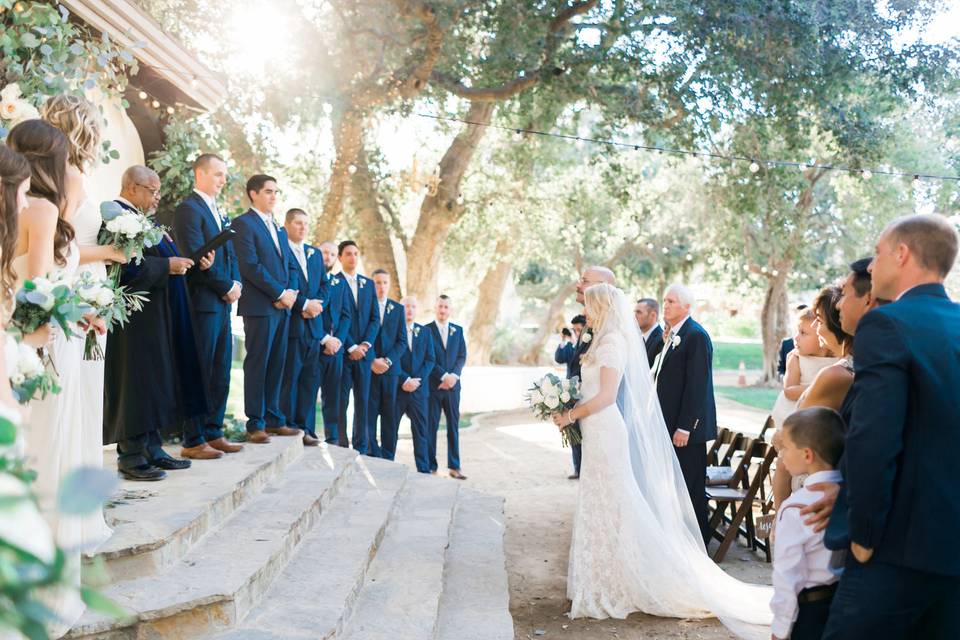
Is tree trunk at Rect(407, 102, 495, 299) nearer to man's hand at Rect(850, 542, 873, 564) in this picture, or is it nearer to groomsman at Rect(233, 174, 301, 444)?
groomsman at Rect(233, 174, 301, 444)

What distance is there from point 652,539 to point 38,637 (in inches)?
194

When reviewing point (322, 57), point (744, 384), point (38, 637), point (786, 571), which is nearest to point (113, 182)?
point (322, 57)

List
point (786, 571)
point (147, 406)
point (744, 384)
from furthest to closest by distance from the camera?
point (744, 384), point (147, 406), point (786, 571)

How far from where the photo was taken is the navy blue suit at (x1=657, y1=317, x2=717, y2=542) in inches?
267

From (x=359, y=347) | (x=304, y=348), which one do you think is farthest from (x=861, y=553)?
(x=359, y=347)

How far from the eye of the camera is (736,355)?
44.5 metres

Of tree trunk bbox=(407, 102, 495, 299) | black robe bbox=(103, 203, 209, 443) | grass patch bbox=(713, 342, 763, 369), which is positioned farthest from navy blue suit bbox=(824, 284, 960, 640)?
grass patch bbox=(713, 342, 763, 369)

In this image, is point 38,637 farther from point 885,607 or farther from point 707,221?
point 707,221

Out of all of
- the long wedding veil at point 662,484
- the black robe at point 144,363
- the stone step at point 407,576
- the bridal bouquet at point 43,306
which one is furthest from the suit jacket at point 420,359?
the bridal bouquet at point 43,306

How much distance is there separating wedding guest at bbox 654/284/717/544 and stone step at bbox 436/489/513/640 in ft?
5.48

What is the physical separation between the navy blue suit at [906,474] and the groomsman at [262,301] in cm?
488

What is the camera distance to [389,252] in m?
16.3

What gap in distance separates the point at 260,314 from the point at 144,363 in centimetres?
156

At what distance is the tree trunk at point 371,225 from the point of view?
51.2 ft
